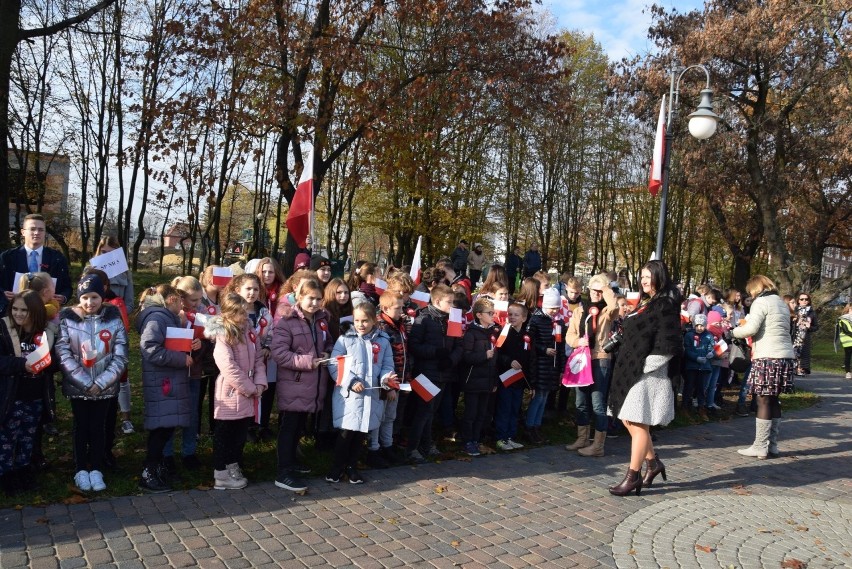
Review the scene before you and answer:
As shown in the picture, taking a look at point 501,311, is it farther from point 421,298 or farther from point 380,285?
point 380,285

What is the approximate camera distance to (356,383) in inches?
233

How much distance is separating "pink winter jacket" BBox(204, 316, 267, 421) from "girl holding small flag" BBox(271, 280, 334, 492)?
325mm

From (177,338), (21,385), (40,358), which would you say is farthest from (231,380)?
(21,385)

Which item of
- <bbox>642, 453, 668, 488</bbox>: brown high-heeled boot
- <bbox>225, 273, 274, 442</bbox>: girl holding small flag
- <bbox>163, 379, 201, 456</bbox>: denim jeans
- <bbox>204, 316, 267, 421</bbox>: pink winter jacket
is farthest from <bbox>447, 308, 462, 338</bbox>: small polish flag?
<bbox>163, 379, 201, 456</bbox>: denim jeans

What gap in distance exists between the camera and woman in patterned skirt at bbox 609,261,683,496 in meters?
6.11

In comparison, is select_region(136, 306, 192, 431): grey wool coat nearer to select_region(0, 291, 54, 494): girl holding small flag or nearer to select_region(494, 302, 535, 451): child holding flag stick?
select_region(0, 291, 54, 494): girl holding small flag

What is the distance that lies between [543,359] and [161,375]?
4418mm

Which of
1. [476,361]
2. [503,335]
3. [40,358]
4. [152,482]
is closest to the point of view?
[40,358]

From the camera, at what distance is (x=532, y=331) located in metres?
8.17

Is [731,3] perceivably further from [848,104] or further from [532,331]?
[532,331]

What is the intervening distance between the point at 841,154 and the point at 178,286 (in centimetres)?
2329

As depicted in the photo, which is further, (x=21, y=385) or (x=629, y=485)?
(x=629, y=485)

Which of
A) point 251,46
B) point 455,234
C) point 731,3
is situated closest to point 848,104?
point 731,3

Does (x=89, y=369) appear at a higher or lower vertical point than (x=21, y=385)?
higher
